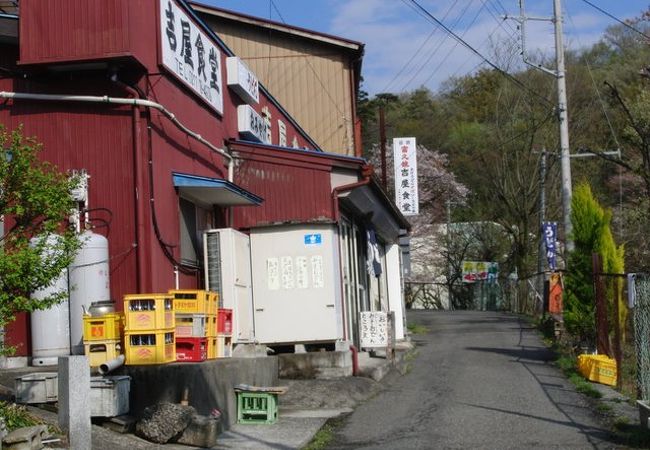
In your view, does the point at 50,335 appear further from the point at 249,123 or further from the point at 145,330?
the point at 249,123

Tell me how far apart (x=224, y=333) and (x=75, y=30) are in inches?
169

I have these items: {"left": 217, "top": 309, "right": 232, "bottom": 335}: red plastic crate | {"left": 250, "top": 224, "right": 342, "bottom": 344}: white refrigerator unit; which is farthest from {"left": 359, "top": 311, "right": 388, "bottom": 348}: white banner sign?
{"left": 217, "top": 309, "right": 232, "bottom": 335}: red plastic crate

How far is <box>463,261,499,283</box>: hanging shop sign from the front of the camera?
154ft

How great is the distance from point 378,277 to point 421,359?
3.28 metres

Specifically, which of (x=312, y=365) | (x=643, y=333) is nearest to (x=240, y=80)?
(x=312, y=365)

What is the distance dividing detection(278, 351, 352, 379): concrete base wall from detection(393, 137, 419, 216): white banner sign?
15.9 metres

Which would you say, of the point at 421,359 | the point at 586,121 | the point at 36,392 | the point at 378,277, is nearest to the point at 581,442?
the point at 36,392

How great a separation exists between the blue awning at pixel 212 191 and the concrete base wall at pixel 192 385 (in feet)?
9.09

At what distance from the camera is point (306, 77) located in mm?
27094

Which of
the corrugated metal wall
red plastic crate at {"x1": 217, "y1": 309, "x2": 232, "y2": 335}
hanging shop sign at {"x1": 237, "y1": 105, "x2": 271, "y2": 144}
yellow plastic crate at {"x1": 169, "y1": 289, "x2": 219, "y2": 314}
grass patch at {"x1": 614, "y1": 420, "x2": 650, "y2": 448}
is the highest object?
the corrugated metal wall

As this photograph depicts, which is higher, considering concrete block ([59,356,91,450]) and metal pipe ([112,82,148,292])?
metal pipe ([112,82,148,292])

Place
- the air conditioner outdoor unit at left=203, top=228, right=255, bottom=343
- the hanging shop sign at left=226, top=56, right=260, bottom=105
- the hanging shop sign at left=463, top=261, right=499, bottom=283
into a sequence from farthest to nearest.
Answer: the hanging shop sign at left=463, top=261, right=499, bottom=283
the hanging shop sign at left=226, top=56, right=260, bottom=105
the air conditioner outdoor unit at left=203, top=228, right=255, bottom=343

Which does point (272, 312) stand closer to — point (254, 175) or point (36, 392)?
point (254, 175)

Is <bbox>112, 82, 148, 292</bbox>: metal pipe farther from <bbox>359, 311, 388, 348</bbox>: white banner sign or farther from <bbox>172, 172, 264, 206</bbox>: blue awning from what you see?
<bbox>359, 311, 388, 348</bbox>: white banner sign
